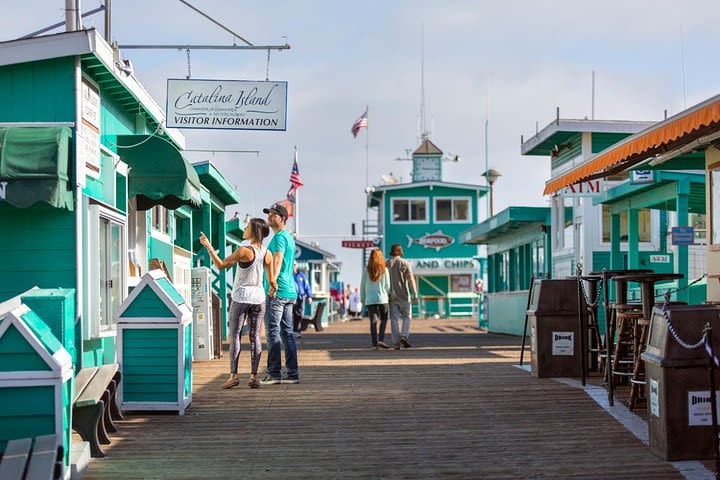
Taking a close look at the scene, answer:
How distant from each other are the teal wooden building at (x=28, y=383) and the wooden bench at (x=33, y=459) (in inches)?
3.0

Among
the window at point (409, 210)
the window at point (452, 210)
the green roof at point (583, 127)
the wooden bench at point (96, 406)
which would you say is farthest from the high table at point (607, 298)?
the window at point (452, 210)

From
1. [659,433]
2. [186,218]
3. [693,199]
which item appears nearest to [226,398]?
[659,433]

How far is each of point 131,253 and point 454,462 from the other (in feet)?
22.0

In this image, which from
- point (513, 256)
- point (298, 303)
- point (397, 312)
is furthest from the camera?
point (513, 256)

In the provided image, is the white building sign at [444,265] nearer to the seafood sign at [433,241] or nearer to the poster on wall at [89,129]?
the seafood sign at [433,241]

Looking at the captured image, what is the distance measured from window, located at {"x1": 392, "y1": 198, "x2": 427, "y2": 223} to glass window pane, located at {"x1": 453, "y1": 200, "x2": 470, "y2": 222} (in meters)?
1.50

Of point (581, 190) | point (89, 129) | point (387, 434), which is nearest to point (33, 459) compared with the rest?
point (387, 434)

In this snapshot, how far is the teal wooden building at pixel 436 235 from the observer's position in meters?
50.2

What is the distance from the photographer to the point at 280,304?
1104cm

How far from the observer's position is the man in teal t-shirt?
36.0 ft

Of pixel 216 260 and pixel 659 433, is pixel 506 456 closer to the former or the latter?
pixel 659 433

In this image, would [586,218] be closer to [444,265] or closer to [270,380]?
[270,380]

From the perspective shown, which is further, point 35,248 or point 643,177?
point 643,177

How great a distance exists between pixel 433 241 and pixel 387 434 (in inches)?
1672
